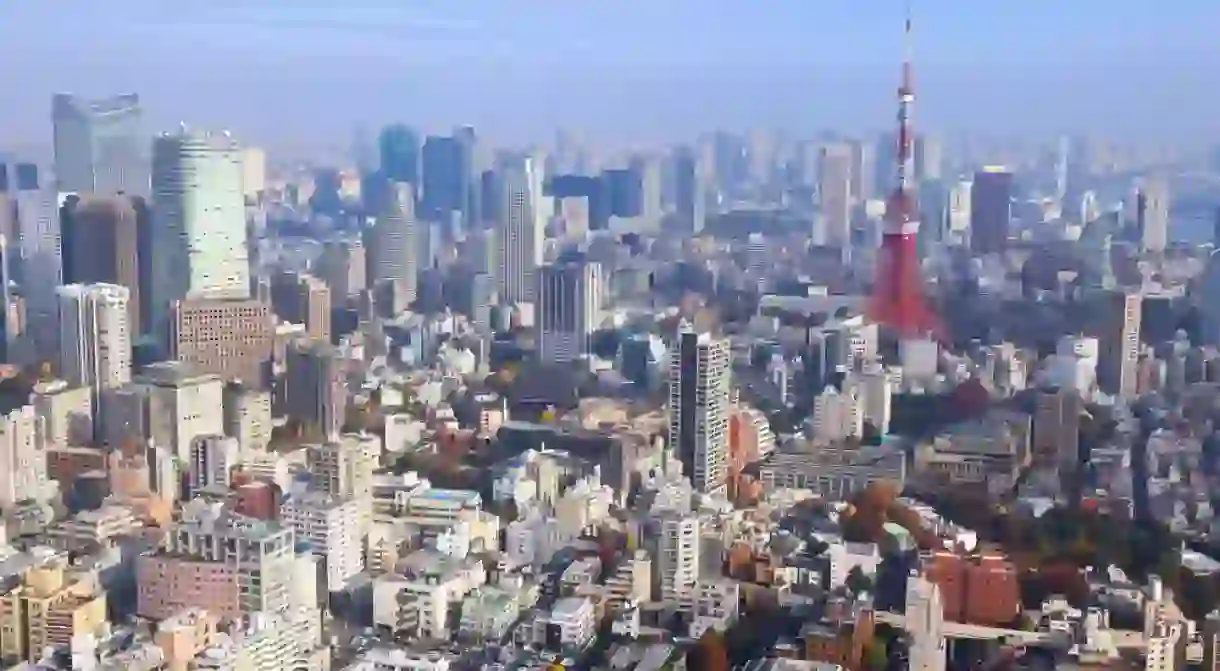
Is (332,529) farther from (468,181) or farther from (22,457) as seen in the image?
(468,181)

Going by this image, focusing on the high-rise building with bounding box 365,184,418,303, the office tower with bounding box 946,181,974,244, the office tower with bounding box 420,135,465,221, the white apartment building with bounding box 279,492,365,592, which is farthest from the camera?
the high-rise building with bounding box 365,184,418,303

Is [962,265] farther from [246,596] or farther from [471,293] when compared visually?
[246,596]

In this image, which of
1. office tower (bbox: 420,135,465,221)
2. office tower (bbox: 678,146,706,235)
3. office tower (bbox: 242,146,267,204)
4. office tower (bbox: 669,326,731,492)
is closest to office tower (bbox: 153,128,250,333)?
office tower (bbox: 242,146,267,204)

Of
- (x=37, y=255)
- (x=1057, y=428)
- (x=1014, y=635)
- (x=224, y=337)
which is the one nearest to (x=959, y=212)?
(x=1057, y=428)

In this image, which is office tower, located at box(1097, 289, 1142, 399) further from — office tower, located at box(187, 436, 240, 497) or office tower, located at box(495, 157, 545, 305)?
office tower, located at box(187, 436, 240, 497)

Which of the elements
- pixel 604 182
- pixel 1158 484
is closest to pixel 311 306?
pixel 604 182
